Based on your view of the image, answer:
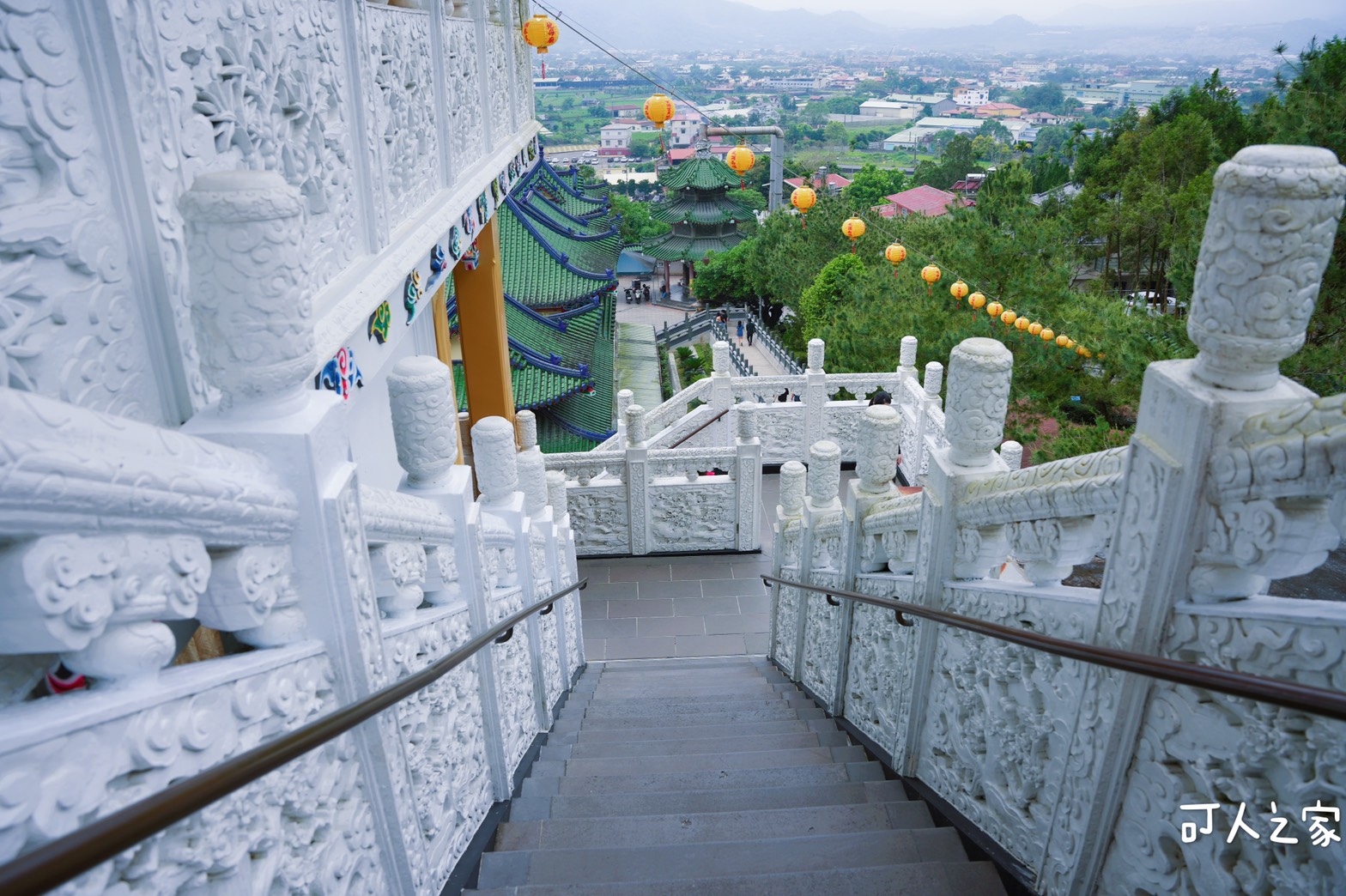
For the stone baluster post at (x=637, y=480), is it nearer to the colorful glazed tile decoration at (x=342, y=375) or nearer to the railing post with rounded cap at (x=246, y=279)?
the colorful glazed tile decoration at (x=342, y=375)

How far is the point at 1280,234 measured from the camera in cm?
147

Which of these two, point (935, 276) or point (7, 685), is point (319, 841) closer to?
point (7, 685)

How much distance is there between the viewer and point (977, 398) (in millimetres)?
2424

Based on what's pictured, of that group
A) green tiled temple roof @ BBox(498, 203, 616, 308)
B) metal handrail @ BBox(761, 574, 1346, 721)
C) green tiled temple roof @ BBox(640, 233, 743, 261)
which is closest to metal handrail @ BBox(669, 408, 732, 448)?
green tiled temple roof @ BBox(498, 203, 616, 308)

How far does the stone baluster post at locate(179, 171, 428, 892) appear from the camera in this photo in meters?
1.47

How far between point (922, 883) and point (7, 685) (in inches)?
88.1

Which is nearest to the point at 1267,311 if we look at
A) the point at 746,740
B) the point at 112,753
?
the point at 112,753

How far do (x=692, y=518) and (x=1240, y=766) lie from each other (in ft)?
24.3

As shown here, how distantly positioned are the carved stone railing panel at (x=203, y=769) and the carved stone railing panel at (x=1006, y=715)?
1702 mm

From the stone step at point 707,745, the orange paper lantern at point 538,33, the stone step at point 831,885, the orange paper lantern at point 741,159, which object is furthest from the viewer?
the orange paper lantern at point 741,159

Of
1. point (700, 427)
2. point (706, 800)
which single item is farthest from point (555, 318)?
point (706, 800)

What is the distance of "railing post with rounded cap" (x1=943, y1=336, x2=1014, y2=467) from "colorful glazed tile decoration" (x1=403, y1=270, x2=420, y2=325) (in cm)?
271

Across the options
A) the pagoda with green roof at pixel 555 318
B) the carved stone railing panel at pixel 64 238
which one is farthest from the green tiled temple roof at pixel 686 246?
the carved stone railing panel at pixel 64 238

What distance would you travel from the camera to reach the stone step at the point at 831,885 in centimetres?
238
